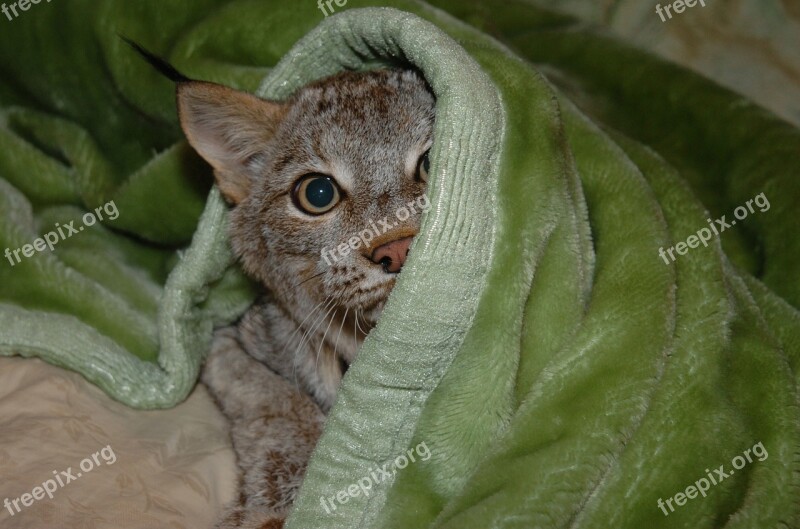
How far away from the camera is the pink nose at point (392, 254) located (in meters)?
1.70

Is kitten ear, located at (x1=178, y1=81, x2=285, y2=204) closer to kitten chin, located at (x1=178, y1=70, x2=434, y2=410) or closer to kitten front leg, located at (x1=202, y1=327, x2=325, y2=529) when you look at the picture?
kitten chin, located at (x1=178, y1=70, x2=434, y2=410)

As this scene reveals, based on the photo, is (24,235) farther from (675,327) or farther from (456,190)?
(675,327)

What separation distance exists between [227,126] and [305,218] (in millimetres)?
365

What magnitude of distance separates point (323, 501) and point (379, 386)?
11.0 inches

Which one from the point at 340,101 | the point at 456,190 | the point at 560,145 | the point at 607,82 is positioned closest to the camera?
the point at 456,190

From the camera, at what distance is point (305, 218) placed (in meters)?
1.99

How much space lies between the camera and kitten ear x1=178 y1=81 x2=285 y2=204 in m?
1.98

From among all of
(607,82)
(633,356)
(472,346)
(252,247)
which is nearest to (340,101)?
(252,247)

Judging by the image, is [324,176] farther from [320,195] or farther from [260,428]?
[260,428]

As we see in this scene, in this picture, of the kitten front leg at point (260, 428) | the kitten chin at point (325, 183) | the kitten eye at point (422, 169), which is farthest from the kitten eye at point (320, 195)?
the kitten front leg at point (260, 428)

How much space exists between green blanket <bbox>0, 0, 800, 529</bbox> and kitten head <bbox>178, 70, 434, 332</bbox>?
0.09 meters

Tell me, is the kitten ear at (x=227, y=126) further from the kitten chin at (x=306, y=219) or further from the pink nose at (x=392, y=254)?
the pink nose at (x=392, y=254)

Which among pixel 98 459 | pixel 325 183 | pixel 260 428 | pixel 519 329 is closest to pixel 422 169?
pixel 325 183

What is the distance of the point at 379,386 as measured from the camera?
5.21 ft
